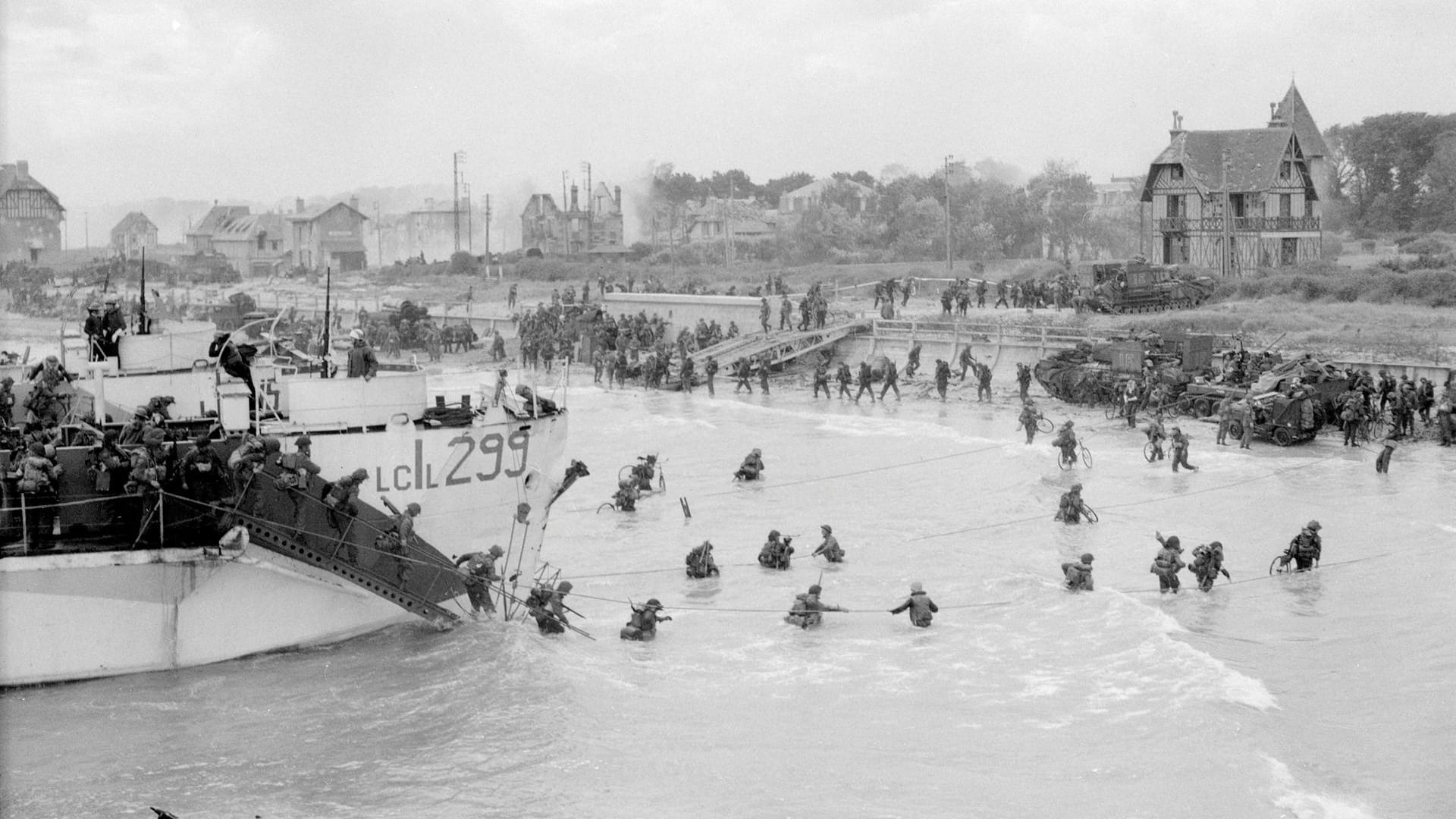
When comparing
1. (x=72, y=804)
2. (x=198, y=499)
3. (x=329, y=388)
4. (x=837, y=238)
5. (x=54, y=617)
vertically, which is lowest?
(x=72, y=804)

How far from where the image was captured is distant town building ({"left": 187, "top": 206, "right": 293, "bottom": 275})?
121125mm

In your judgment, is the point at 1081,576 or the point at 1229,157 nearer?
the point at 1081,576

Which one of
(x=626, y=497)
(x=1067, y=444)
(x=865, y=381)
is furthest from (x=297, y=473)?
(x=865, y=381)

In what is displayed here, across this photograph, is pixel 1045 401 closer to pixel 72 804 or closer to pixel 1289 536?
pixel 1289 536

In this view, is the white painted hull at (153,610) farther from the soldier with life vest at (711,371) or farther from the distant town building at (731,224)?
the distant town building at (731,224)

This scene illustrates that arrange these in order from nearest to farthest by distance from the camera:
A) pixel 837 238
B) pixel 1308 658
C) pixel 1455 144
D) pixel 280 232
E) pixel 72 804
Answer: pixel 72 804 → pixel 1308 658 → pixel 1455 144 → pixel 837 238 → pixel 280 232

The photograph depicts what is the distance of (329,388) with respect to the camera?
19.9 meters

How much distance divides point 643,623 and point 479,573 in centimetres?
227

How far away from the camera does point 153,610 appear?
61.3ft

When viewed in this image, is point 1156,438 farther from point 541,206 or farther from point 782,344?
point 541,206

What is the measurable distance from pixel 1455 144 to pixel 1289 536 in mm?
66357

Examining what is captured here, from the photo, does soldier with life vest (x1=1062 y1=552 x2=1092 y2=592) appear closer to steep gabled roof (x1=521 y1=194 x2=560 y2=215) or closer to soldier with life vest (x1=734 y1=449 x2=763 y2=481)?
soldier with life vest (x1=734 y1=449 x2=763 y2=481)

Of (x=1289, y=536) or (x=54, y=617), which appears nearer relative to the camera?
(x=54, y=617)

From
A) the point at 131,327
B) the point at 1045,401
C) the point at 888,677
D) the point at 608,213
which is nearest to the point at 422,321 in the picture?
the point at 1045,401
